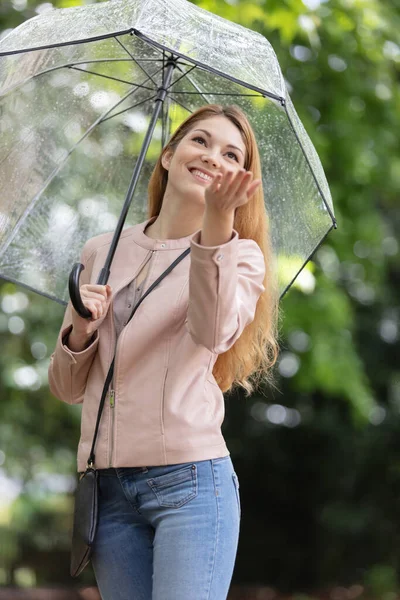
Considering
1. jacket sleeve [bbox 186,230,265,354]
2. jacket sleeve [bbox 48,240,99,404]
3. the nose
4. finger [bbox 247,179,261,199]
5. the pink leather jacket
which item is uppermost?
finger [bbox 247,179,261,199]

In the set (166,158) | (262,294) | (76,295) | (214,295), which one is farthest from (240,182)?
(166,158)

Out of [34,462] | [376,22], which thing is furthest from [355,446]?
[376,22]

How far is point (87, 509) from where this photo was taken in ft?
7.20

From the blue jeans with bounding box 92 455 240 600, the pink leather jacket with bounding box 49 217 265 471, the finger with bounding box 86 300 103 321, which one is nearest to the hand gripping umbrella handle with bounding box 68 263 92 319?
the finger with bounding box 86 300 103 321

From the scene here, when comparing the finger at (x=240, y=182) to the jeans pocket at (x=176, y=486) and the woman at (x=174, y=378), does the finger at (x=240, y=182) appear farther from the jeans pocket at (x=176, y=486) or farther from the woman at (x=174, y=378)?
the jeans pocket at (x=176, y=486)

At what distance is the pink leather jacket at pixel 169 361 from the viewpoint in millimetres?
1994

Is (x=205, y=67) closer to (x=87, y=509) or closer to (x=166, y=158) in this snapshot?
(x=166, y=158)

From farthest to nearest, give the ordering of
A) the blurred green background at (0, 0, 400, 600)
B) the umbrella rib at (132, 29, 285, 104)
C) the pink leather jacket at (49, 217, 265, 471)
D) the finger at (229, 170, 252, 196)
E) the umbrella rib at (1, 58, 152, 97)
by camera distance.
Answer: the blurred green background at (0, 0, 400, 600)
the umbrella rib at (1, 58, 152, 97)
the umbrella rib at (132, 29, 285, 104)
the pink leather jacket at (49, 217, 265, 471)
the finger at (229, 170, 252, 196)

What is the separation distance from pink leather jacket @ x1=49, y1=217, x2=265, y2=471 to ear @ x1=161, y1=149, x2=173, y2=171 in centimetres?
39

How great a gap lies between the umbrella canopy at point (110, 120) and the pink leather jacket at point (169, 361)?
21.4 inches

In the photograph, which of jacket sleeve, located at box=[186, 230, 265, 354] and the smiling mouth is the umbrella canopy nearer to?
the smiling mouth

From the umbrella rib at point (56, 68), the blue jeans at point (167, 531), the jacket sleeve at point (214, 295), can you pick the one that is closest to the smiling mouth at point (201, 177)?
the jacket sleeve at point (214, 295)

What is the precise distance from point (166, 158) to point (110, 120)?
0.67 meters

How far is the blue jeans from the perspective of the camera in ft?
6.70
